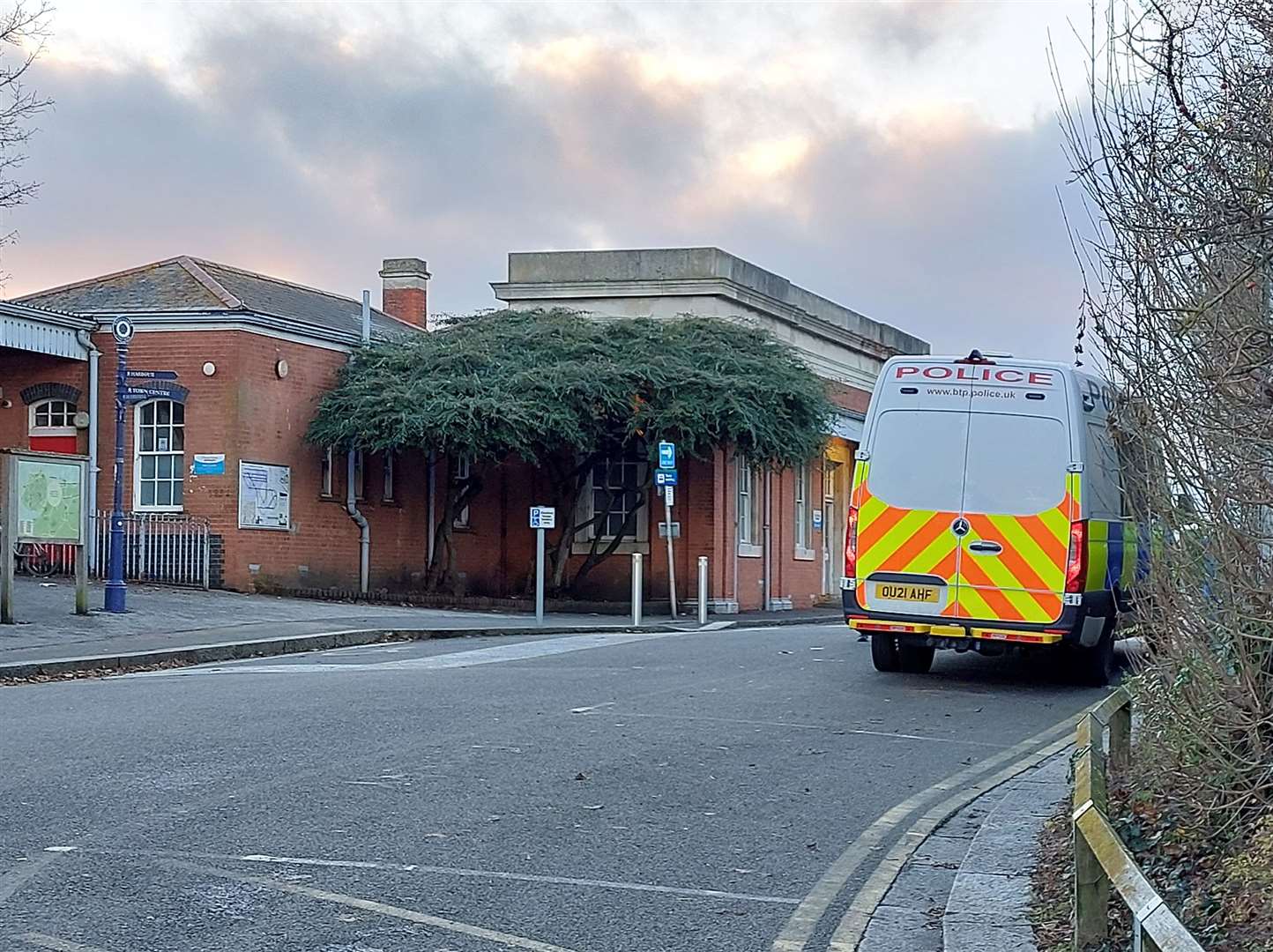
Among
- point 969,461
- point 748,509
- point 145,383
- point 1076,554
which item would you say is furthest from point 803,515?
point 1076,554

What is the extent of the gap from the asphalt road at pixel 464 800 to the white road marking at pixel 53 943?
16 millimetres

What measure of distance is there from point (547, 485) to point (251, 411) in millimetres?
7471

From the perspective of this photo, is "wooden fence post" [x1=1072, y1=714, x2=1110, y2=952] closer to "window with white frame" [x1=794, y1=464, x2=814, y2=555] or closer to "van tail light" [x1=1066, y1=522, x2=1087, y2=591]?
"van tail light" [x1=1066, y1=522, x2=1087, y2=591]

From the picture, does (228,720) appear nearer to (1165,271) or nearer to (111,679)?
(111,679)

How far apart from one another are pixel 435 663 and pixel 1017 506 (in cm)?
591

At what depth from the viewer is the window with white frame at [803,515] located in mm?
35812

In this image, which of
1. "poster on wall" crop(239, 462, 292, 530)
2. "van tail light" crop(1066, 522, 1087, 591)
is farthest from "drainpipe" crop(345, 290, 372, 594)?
"van tail light" crop(1066, 522, 1087, 591)

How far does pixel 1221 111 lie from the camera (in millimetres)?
6066

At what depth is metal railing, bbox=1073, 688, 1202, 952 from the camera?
4.07m

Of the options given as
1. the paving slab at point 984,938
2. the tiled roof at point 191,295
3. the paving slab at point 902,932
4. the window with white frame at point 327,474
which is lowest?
the paving slab at point 902,932

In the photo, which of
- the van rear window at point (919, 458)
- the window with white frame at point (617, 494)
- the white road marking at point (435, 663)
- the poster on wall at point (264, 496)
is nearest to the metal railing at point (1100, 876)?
the van rear window at point (919, 458)

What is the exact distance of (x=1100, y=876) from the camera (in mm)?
5324

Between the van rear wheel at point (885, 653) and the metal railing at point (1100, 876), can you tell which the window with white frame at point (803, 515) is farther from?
the metal railing at point (1100, 876)

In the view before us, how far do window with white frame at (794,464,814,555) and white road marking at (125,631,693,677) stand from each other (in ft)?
53.1
